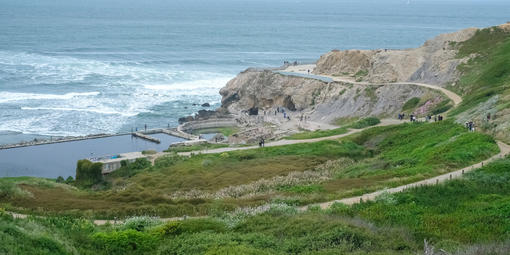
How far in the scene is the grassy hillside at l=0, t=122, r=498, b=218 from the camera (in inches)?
1094

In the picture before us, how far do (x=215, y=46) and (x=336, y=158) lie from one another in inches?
4231

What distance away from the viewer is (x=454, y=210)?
2367cm

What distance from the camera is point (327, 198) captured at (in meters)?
27.4

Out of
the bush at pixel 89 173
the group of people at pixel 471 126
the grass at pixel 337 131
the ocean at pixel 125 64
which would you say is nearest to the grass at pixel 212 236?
the bush at pixel 89 173

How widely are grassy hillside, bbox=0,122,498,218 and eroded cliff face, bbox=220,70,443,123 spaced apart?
14.2 metres

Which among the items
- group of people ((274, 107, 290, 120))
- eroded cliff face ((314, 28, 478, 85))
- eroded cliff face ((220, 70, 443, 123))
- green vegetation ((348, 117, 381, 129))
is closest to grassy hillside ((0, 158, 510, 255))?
green vegetation ((348, 117, 381, 129))

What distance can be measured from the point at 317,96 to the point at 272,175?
117 feet

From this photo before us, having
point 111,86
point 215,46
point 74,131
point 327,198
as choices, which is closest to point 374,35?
point 215,46

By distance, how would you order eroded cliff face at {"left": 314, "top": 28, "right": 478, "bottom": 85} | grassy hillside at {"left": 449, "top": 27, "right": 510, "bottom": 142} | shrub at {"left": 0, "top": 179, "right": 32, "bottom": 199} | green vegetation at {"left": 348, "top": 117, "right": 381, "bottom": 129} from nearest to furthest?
shrub at {"left": 0, "top": 179, "right": 32, "bottom": 199} < grassy hillside at {"left": 449, "top": 27, "right": 510, "bottom": 142} < green vegetation at {"left": 348, "top": 117, "right": 381, "bottom": 129} < eroded cliff face at {"left": 314, "top": 28, "right": 478, "bottom": 85}

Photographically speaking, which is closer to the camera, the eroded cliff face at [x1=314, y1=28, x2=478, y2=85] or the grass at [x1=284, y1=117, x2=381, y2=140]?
the grass at [x1=284, y1=117, x2=381, y2=140]

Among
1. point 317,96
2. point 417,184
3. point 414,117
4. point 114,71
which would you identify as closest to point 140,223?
point 417,184

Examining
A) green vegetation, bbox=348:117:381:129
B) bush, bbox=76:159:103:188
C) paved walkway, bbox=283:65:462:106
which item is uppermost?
paved walkway, bbox=283:65:462:106

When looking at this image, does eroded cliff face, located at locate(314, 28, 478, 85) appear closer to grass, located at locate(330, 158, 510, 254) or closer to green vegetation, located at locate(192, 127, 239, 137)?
green vegetation, located at locate(192, 127, 239, 137)

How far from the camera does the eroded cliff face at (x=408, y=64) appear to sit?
65750mm
